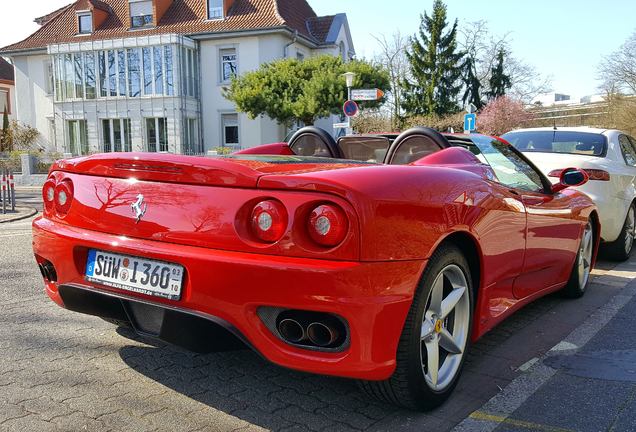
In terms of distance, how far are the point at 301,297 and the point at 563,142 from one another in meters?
5.70

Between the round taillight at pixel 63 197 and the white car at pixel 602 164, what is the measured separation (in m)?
4.40

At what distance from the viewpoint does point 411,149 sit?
3.47 meters

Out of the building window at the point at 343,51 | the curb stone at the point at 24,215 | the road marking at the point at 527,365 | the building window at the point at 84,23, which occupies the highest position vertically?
the building window at the point at 84,23

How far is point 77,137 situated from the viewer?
1236 inches

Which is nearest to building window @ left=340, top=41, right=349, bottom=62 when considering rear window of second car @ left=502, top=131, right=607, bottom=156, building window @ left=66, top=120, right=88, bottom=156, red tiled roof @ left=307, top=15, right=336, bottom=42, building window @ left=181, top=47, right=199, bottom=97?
red tiled roof @ left=307, top=15, right=336, bottom=42

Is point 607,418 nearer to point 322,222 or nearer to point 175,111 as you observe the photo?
point 322,222

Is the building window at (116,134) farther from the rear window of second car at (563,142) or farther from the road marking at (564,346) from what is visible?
the road marking at (564,346)

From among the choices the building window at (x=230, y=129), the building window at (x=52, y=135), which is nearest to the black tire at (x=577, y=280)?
the building window at (x=230, y=129)

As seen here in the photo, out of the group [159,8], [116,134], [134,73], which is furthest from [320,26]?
[116,134]

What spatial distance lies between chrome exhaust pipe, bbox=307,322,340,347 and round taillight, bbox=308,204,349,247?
31cm

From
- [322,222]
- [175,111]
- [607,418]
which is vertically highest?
[175,111]

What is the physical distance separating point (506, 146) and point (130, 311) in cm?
286

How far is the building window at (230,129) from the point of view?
29.9 metres

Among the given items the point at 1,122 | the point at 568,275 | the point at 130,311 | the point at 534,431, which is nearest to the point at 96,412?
the point at 130,311
